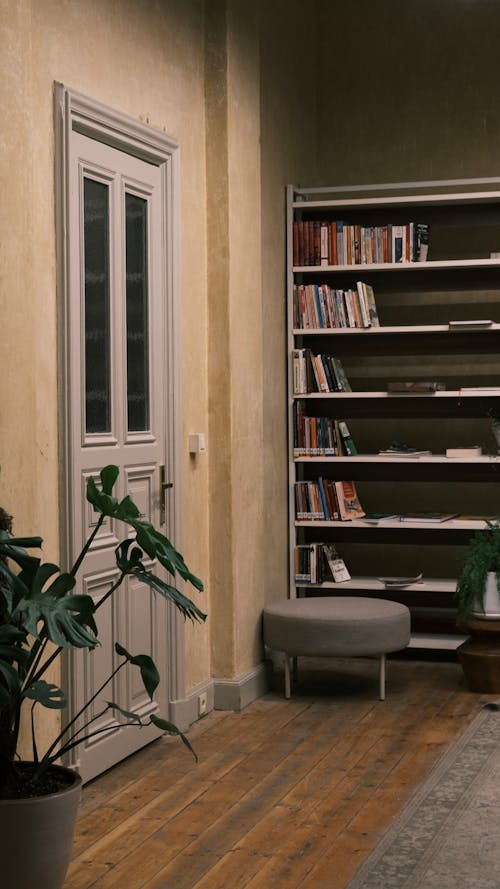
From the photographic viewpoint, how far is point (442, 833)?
3.87 meters

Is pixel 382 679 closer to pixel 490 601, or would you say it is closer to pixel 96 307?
pixel 490 601

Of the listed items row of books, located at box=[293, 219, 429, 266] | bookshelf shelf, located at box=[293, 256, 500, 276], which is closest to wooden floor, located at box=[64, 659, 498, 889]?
bookshelf shelf, located at box=[293, 256, 500, 276]

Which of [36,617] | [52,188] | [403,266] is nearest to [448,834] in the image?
[36,617]

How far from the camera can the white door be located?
431cm

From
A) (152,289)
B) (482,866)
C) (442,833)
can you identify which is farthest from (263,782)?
(152,289)

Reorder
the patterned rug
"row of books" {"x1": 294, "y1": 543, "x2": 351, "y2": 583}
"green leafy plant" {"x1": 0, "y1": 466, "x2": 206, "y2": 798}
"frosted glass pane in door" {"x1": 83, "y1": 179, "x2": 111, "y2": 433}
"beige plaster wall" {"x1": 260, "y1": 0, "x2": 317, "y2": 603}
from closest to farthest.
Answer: "green leafy plant" {"x1": 0, "y1": 466, "x2": 206, "y2": 798}
the patterned rug
"frosted glass pane in door" {"x1": 83, "y1": 179, "x2": 111, "y2": 433}
"beige plaster wall" {"x1": 260, "y1": 0, "x2": 317, "y2": 603}
"row of books" {"x1": 294, "y1": 543, "x2": 351, "y2": 583}

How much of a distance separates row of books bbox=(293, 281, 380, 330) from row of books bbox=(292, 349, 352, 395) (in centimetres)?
17

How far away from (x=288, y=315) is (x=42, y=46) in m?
2.75

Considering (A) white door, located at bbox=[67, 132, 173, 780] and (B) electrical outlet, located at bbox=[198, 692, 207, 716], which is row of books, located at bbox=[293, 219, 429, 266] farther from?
(B) electrical outlet, located at bbox=[198, 692, 207, 716]

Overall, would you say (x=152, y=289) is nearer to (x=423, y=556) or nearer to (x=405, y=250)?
(x=405, y=250)

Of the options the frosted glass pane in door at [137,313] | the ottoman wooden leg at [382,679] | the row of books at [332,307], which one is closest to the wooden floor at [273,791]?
the ottoman wooden leg at [382,679]

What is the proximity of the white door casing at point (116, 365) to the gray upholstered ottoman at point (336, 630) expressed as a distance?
71 centimetres

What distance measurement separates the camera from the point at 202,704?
17.8ft

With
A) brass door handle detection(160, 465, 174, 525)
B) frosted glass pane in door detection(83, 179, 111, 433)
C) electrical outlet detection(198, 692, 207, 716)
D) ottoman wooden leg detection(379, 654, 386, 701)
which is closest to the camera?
frosted glass pane in door detection(83, 179, 111, 433)
